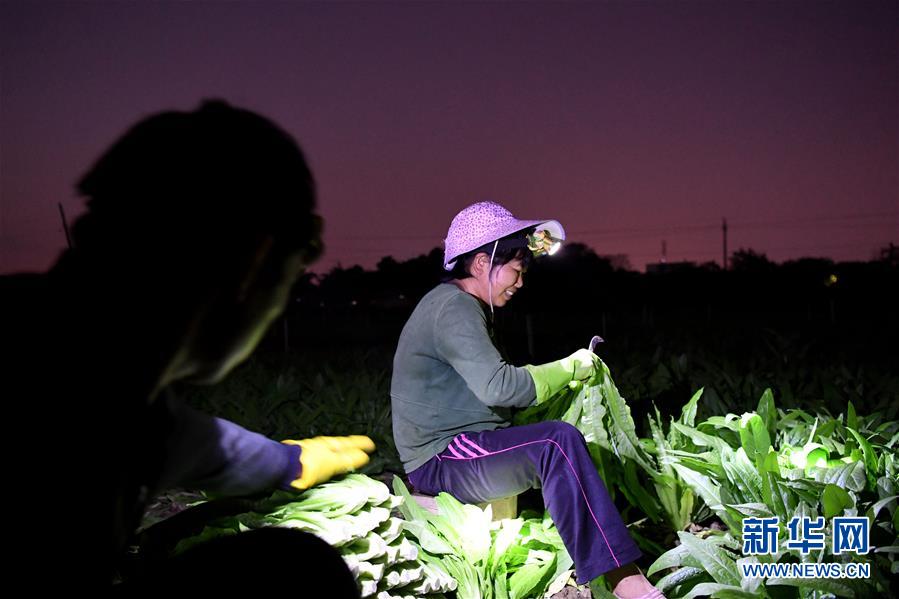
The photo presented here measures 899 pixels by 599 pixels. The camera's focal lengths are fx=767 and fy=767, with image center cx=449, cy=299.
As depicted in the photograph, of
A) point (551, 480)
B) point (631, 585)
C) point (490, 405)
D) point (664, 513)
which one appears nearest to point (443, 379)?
point (490, 405)

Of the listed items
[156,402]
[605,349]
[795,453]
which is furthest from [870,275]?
[156,402]

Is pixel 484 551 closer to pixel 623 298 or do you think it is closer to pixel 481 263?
pixel 481 263

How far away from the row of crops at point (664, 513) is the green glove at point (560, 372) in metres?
0.17

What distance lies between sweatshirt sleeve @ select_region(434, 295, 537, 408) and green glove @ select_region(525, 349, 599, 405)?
2.1 inches

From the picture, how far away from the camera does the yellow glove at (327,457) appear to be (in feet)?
7.60

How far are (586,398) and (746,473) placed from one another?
2.42 ft

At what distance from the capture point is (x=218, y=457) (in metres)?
1.78

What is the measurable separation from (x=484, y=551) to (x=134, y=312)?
212 cm

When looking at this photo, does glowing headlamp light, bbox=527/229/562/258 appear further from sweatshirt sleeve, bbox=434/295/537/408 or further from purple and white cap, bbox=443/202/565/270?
sweatshirt sleeve, bbox=434/295/537/408

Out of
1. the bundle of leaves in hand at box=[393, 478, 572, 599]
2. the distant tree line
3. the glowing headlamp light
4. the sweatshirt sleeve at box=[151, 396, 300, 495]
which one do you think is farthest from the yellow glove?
the distant tree line

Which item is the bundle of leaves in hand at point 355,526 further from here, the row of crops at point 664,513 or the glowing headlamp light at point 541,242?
the glowing headlamp light at point 541,242

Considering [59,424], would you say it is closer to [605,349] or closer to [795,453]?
[795,453]

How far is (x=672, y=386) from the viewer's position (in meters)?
5.89

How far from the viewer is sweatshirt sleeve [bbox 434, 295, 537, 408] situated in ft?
9.93
